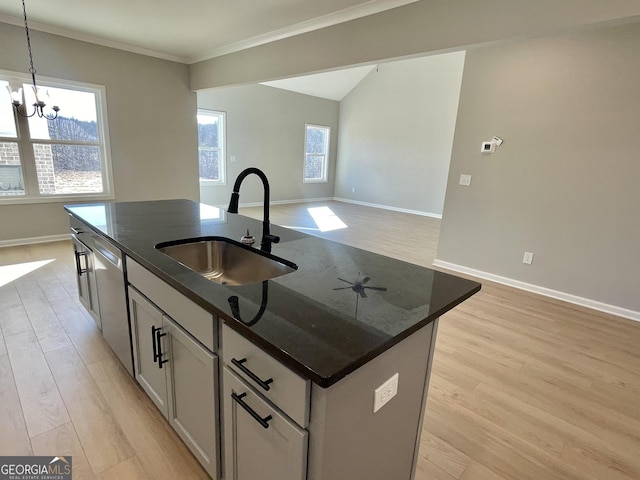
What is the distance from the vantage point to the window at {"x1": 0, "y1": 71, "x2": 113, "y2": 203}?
410 cm

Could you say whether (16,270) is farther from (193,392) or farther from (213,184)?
(213,184)

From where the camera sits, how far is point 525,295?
3.56m

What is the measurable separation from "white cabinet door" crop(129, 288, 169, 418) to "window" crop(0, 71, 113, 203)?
12.8 ft

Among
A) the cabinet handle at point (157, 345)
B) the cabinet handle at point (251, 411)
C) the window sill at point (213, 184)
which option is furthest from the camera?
the window sill at point (213, 184)

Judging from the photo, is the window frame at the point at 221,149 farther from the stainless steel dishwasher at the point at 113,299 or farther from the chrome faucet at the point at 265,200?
the chrome faucet at the point at 265,200

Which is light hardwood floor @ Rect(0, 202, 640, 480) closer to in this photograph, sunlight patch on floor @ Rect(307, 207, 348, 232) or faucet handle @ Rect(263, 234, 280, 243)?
faucet handle @ Rect(263, 234, 280, 243)

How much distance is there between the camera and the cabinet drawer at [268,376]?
2.66 feet

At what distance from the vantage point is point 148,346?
1.60m

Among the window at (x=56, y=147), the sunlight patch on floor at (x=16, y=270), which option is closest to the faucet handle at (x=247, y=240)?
the sunlight patch on floor at (x=16, y=270)

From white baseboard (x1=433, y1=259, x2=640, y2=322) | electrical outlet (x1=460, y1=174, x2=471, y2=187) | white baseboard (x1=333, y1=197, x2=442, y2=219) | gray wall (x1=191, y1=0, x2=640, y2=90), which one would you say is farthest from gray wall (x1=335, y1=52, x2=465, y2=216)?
gray wall (x1=191, y1=0, x2=640, y2=90)

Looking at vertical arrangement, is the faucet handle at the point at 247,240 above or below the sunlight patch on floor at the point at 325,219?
above

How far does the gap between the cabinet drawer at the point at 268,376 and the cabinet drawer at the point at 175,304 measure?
0.33 ft

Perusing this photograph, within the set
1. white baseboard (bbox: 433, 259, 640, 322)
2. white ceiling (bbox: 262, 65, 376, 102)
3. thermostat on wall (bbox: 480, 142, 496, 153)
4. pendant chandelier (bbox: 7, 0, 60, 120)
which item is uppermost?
white ceiling (bbox: 262, 65, 376, 102)

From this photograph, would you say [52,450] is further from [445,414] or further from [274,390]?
[445,414]
